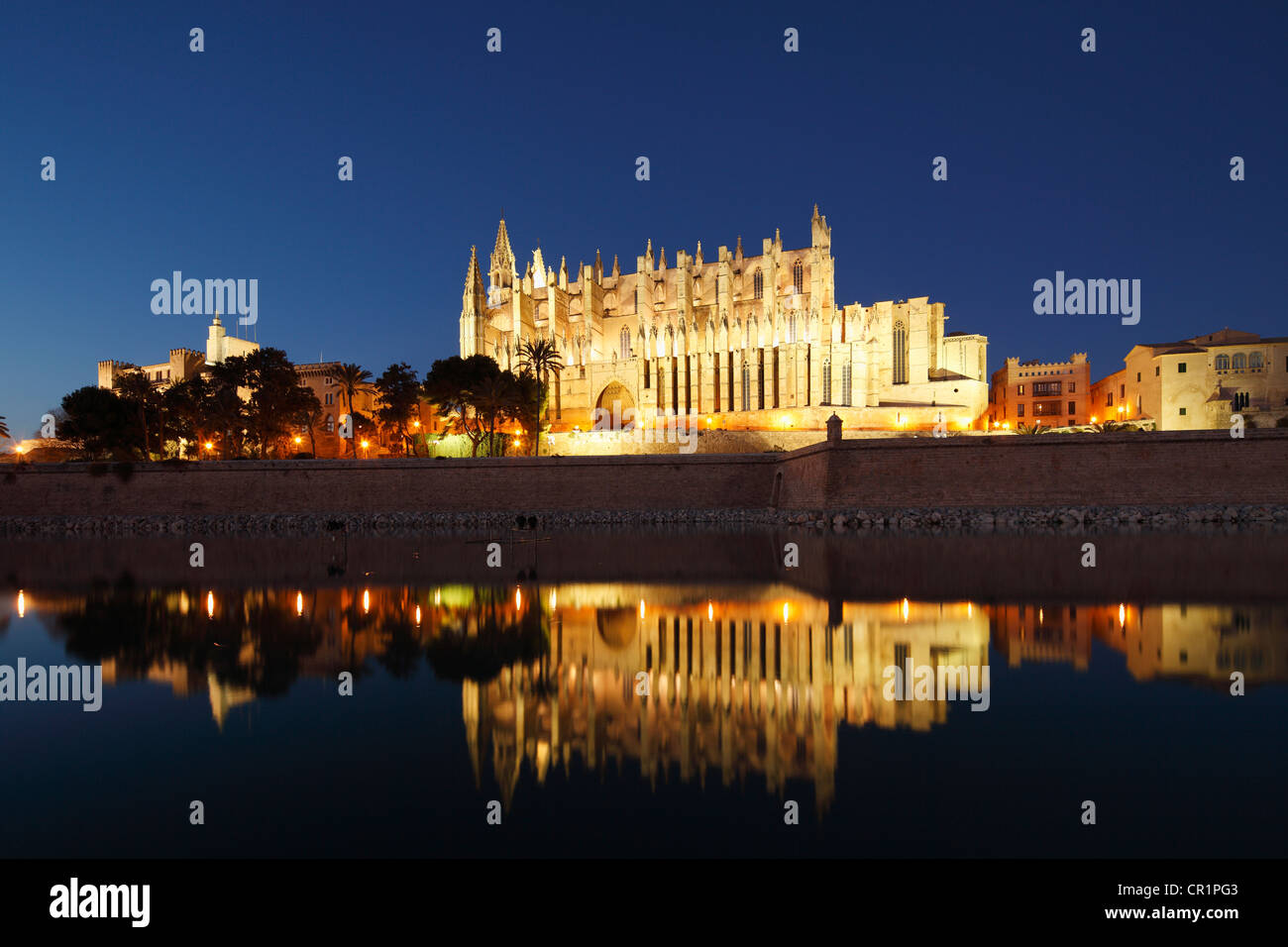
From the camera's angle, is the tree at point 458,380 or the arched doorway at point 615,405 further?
the arched doorway at point 615,405

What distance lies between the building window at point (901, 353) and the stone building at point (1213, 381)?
14876 mm

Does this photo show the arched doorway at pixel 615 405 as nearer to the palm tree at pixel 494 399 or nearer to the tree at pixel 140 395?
the palm tree at pixel 494 399

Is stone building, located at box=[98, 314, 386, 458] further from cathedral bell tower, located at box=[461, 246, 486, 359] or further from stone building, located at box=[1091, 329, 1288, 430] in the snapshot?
stone building, located at box=[1091, 329, 1288, 430]

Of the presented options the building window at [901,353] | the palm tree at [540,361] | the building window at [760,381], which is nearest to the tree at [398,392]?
the palm tree at [540,361]

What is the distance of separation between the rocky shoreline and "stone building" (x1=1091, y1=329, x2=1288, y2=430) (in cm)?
2320

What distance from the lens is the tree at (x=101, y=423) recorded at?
41.4m

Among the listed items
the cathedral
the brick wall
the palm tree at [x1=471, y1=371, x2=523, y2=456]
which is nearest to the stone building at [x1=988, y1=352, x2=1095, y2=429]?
the cathedral

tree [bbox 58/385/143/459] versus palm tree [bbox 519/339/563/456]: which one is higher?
palm tree [bbox 519/339/563/456]

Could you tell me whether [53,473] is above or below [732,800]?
above

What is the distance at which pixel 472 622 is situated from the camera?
10664mm

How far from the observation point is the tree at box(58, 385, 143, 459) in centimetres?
4144
